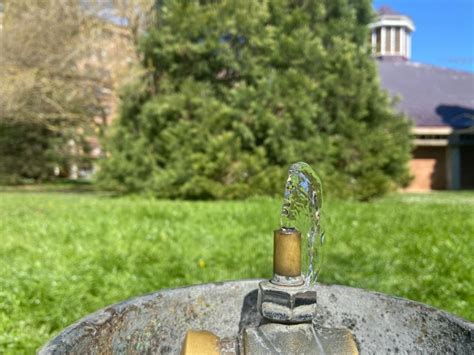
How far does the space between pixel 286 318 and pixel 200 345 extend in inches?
6.3

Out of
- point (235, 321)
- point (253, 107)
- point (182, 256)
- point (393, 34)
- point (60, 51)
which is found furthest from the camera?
point (393, 34)

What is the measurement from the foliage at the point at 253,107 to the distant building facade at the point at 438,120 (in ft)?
19.8

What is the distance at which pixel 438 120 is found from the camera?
1680 centimetres

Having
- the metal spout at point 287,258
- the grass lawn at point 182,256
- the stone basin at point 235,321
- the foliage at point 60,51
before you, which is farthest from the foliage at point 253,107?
the metal spout at point 287,258

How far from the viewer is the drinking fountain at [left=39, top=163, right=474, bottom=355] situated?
883 millimetres

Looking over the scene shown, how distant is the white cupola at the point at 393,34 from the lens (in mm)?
23203

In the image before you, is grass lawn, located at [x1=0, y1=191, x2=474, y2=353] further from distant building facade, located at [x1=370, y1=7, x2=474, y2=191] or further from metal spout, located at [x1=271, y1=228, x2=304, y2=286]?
distant building facade, located at [x1=370, y1=7, x2=474, y2=191]

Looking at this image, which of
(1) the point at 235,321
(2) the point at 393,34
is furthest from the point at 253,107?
(2) the point at 393,34

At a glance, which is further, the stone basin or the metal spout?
the stone basin

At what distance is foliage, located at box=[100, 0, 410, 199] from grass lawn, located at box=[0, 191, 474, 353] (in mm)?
2242

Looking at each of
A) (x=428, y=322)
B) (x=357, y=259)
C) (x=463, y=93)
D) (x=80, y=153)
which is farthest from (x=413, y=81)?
(x=428, y=322)

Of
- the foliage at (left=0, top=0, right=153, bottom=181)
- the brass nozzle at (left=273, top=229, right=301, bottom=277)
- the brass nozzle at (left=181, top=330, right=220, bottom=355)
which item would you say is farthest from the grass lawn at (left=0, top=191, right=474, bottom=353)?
the foliage at (left=0, top=0, right=153, bottom=181)

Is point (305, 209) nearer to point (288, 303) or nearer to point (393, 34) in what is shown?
point (288, 303)

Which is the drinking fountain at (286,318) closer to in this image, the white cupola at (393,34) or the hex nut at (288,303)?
the hex nut at (288,303)
